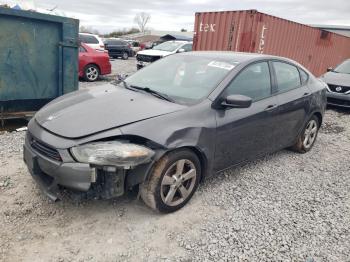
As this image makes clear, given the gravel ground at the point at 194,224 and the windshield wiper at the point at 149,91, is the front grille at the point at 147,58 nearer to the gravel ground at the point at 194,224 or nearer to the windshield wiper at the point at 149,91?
the windshield wiper at the point at 149,91

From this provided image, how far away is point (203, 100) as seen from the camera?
3.28 m

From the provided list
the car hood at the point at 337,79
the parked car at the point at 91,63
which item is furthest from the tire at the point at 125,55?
the car hood at the point at 337,79

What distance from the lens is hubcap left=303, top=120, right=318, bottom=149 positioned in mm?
5031

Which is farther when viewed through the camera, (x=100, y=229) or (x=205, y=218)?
(x=205, y=218)

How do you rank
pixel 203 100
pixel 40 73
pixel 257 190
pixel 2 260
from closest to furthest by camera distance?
pixel 2 260 < pixel 203 100 < pixel 257 190 < pixel 40 73

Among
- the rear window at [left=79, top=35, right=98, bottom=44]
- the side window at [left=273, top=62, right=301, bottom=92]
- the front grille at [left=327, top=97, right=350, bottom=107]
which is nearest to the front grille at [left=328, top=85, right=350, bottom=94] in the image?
the front grille at [left=327, top=97, right=350, bottom=107]

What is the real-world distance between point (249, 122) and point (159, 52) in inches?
414

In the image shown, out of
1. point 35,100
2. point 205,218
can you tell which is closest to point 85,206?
point 205,218

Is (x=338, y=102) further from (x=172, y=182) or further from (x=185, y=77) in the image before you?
(x=172, y=182)

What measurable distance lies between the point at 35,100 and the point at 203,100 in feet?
11.4

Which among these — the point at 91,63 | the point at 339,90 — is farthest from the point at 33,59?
the point at 339,90

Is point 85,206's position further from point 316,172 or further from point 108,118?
point 316,172

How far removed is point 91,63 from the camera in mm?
10617

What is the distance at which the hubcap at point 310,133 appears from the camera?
16.5 ft
